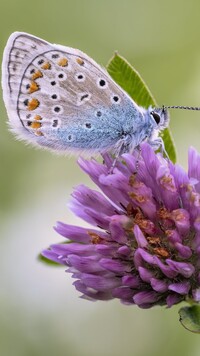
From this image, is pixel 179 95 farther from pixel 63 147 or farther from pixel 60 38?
pixel 63 147

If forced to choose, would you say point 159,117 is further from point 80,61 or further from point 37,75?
point 37,75

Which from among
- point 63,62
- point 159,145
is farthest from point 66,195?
point 159,145

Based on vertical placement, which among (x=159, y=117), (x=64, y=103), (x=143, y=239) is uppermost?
(x=64, y=103)

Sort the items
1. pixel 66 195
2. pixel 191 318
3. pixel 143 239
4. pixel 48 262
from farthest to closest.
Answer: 1. pixel 66 195
2. pixel 48 262
3. pixel 143 239
4. pixel 191 318

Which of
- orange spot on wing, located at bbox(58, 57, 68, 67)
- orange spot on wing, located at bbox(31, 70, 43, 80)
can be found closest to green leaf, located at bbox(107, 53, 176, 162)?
orange spot on wing, located at bbox(58, 57, 68, 67)

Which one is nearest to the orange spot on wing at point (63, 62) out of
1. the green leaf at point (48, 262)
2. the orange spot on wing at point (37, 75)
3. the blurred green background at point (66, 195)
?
the orange spot on wing at point (37, 75)

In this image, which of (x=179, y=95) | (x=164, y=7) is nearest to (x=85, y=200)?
(x=179, y=95)

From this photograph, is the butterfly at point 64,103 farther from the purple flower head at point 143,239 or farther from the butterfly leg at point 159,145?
the purple flower head at point 143,239
